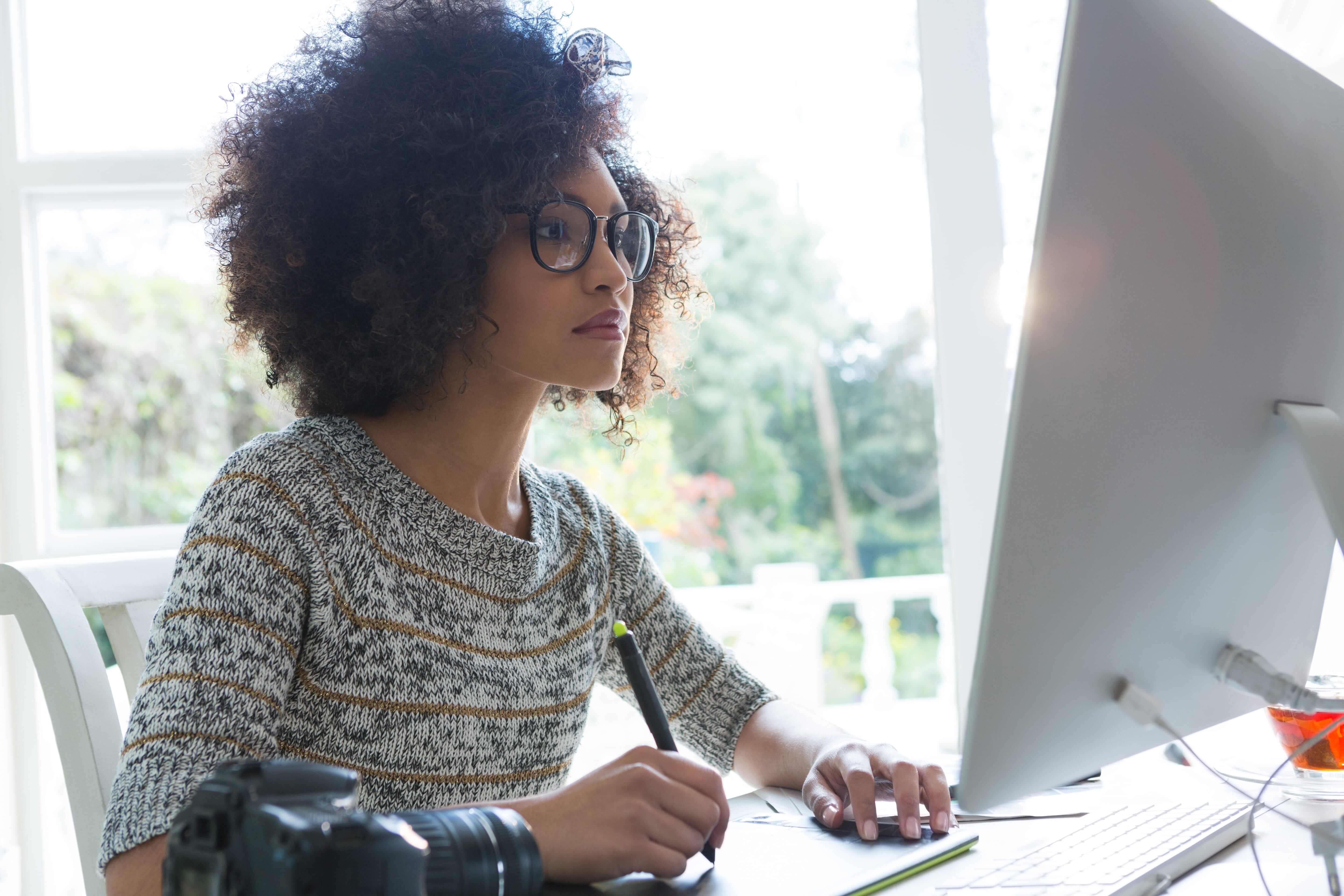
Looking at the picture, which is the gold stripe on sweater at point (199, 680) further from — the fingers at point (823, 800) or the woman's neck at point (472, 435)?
the fingers at point (823, 800)

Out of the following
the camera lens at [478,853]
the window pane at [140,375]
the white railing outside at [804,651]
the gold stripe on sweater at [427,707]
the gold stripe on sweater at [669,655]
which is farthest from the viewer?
the white railing outside at [804,651]

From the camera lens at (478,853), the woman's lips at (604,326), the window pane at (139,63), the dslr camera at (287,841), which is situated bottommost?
the camera lens at (478,853)

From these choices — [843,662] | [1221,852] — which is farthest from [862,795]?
[843,662]

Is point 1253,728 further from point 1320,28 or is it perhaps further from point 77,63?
point 77,63

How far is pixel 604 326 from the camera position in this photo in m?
1.04

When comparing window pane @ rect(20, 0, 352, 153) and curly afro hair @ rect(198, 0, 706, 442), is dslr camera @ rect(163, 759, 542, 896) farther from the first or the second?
window pane @ rect(20, 0, 352, 153)

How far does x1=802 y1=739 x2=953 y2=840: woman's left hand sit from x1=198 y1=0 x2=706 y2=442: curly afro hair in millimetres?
Answer: 562

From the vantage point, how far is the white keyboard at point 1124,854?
1.96 feet

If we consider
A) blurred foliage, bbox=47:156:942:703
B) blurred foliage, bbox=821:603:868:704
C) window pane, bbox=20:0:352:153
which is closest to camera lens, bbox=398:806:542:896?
window pane, bbox=20:0:352:153

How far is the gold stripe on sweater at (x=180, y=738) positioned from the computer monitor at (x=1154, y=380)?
1.68ft

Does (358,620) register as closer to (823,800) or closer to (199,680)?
(199,680)

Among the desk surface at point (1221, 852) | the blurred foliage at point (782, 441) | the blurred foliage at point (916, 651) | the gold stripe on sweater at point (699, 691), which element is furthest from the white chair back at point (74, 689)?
the blurred foliage at point (916, 651)

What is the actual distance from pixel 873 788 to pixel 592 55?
848 mm

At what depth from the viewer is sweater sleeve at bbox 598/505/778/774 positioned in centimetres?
109
